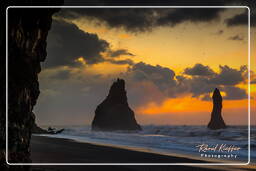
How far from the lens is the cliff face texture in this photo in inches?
396

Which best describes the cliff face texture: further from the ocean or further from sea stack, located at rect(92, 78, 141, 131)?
sea stack, located at rect(92, 78, 141, 131)

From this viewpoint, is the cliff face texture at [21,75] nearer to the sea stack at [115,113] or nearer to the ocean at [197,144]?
the ocean at [197,144]

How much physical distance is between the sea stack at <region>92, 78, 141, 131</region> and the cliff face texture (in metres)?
91.4

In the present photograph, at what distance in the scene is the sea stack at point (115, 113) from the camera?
106131 mm

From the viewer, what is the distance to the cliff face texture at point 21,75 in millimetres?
10055

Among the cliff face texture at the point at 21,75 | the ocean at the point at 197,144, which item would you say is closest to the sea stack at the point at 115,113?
the ocean at the point at 197,144

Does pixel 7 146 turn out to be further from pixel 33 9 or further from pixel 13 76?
pixel 33 9

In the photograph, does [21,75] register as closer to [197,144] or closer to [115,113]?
[197,144]

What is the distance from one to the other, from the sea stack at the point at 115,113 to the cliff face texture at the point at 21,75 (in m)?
91.4

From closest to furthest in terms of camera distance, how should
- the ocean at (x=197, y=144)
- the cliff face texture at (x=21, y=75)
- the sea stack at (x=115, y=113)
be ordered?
the cliff face texture at (x=21, y=75) → the ocean at (x=197, y=144) → the sea stack at (x=115, y=113)

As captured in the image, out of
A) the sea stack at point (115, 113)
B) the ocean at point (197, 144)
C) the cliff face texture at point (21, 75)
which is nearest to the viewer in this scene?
the cliff face texture at point (21, 75)

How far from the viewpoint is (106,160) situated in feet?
60.2

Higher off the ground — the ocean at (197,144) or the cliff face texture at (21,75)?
the cliff face texture at (21,75)

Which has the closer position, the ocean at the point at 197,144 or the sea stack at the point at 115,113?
the ocean at the point at 197,144
